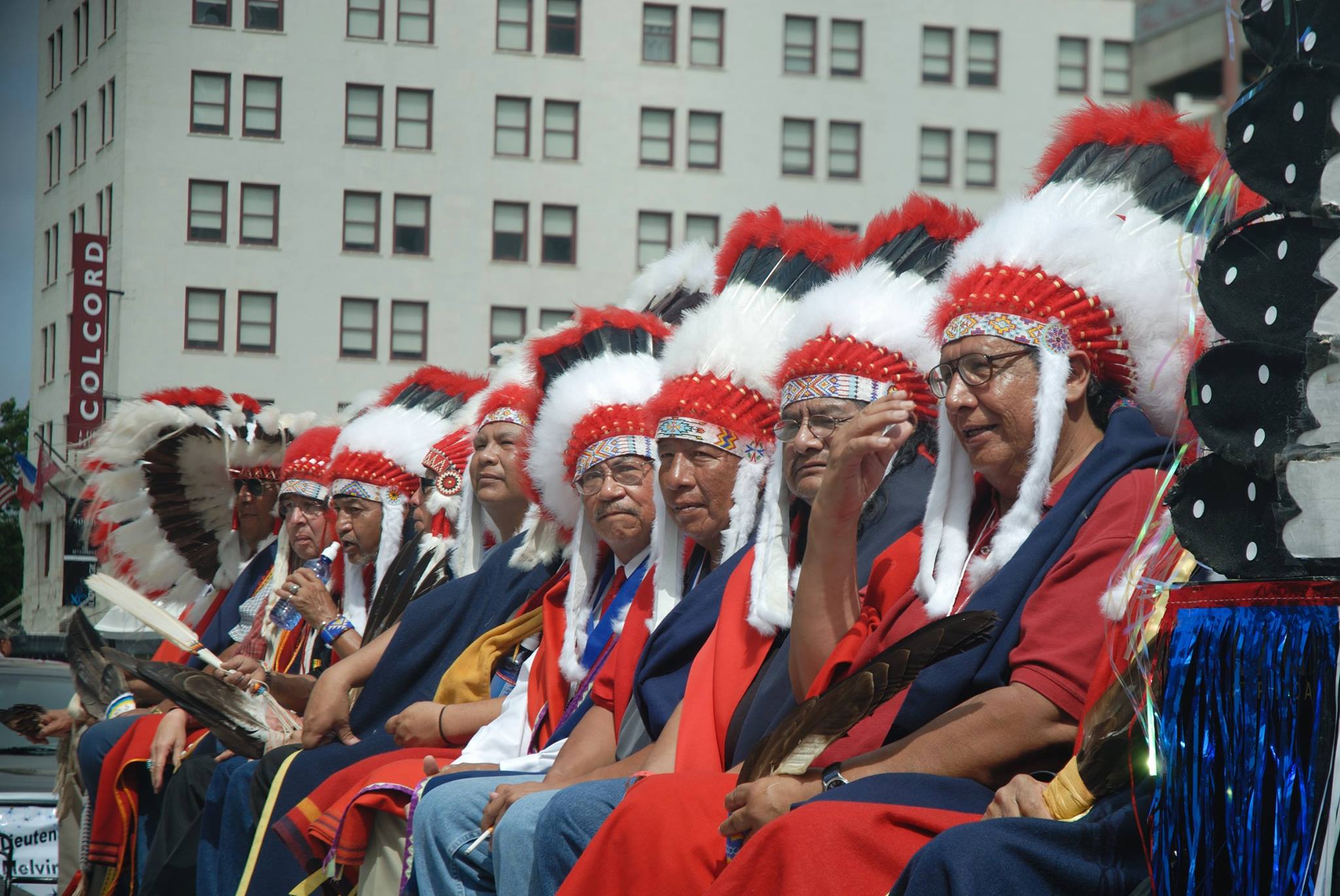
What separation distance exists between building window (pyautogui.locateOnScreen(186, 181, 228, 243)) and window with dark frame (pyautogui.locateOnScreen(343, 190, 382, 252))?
241cm

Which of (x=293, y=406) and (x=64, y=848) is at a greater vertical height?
(x=293, y=406)

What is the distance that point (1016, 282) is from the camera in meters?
3.53

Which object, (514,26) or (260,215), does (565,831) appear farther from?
(514,26)

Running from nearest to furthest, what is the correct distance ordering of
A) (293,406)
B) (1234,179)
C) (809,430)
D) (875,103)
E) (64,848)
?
(1234,179), (809,430), (64,848), (293,406), (875,103)

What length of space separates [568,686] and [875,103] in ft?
103

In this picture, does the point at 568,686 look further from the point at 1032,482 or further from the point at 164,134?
the point at 164,134

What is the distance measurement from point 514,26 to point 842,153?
779 cm

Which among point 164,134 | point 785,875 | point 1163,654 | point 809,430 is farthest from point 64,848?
point 164,134

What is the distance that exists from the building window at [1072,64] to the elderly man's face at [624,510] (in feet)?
107

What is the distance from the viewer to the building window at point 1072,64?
3541 centimetres

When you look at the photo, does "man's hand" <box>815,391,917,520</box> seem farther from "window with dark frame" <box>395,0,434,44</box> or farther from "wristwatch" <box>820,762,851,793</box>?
"window with dark frame" <box>395,0,434,44</box>

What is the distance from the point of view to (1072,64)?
35594 mm

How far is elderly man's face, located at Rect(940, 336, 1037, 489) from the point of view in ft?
11.3

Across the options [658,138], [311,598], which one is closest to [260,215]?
[658,138]
